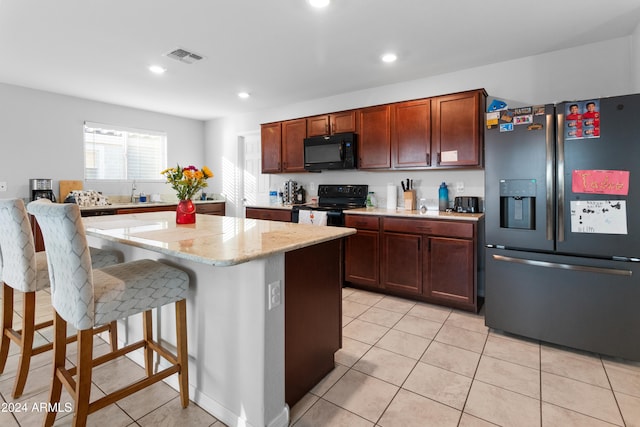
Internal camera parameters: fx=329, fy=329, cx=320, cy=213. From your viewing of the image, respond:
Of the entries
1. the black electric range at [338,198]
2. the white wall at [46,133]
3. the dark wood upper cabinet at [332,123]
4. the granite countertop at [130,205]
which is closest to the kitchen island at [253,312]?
the black electric range at [338,198]

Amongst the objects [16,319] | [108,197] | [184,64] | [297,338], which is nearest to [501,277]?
[297,338]

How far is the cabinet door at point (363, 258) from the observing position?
3.51m

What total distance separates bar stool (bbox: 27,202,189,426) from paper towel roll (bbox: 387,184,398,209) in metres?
2.75

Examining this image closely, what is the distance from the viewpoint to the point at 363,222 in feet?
11.7

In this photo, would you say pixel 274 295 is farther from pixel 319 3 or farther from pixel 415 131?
pixel 415 131

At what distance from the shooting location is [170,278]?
1637 millimetres

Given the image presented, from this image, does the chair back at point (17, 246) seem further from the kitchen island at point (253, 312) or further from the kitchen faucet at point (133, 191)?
the kitchen faucet at point (133, 191)

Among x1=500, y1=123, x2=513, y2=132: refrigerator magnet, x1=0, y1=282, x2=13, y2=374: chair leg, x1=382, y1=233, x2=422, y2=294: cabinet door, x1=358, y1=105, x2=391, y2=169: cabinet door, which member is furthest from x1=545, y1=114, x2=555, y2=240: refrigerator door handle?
x1=0, y1=282, x2=13, y2=374: chair leg

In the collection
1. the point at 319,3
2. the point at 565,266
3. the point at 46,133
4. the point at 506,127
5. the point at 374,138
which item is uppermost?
the point at 319,3

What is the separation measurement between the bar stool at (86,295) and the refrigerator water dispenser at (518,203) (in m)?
2.28

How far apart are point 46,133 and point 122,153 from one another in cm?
97

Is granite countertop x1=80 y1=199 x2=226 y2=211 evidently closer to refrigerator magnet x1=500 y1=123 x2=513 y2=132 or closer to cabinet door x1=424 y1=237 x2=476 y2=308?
cabinet door x1=424 y1=237 x2=476 y2=308

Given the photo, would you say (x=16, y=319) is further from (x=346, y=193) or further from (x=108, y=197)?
(x=346, y=193)

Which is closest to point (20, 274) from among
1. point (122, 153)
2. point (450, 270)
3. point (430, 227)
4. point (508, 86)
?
point (430, 227)
